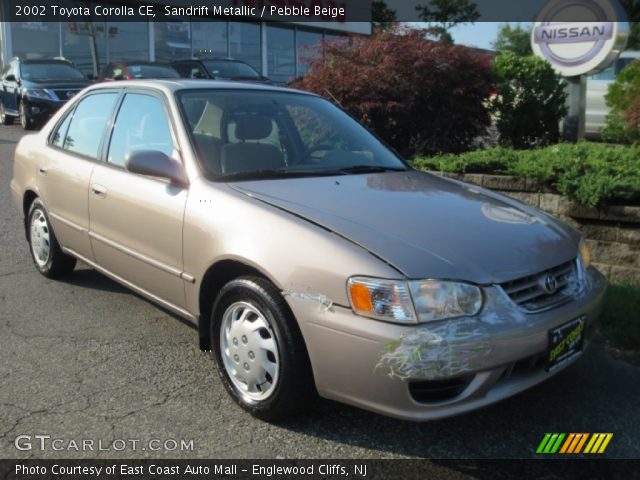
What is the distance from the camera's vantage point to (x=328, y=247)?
281 centimetres

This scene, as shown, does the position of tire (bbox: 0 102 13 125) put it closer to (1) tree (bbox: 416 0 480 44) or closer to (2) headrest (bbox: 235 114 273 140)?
(2) headrest (bbox: 235 114 273 140)

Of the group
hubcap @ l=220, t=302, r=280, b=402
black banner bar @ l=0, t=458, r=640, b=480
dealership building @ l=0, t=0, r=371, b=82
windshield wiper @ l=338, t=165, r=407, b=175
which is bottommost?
black banner bar @ l=0, t=458, r=640, b=480

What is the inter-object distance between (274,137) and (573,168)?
271 centimetres

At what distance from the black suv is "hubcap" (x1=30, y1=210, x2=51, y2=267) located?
10.4 m

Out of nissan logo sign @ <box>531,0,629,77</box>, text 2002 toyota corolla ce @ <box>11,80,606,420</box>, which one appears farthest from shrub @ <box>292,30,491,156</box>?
text 2002 toyota corolla ce @ <box>11,80,606,420</box>

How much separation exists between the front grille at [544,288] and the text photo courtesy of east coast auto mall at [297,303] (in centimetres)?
1

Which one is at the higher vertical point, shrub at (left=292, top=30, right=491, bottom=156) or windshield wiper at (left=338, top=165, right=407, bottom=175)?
shrub at (left=292, top=30, right=491, bottom=156)

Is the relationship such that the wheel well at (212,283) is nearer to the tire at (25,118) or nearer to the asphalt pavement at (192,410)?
the asphalt pavement at (192,410)

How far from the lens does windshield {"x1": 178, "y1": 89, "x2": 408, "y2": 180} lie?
3.72 m

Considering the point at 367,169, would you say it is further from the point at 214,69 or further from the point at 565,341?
the point at 214,69

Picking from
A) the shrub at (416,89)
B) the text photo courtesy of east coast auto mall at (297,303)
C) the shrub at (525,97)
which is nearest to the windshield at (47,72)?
the shrub at (416,89)

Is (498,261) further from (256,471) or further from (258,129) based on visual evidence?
(258,129)

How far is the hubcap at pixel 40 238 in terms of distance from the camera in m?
5.15

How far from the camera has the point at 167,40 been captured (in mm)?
24609
